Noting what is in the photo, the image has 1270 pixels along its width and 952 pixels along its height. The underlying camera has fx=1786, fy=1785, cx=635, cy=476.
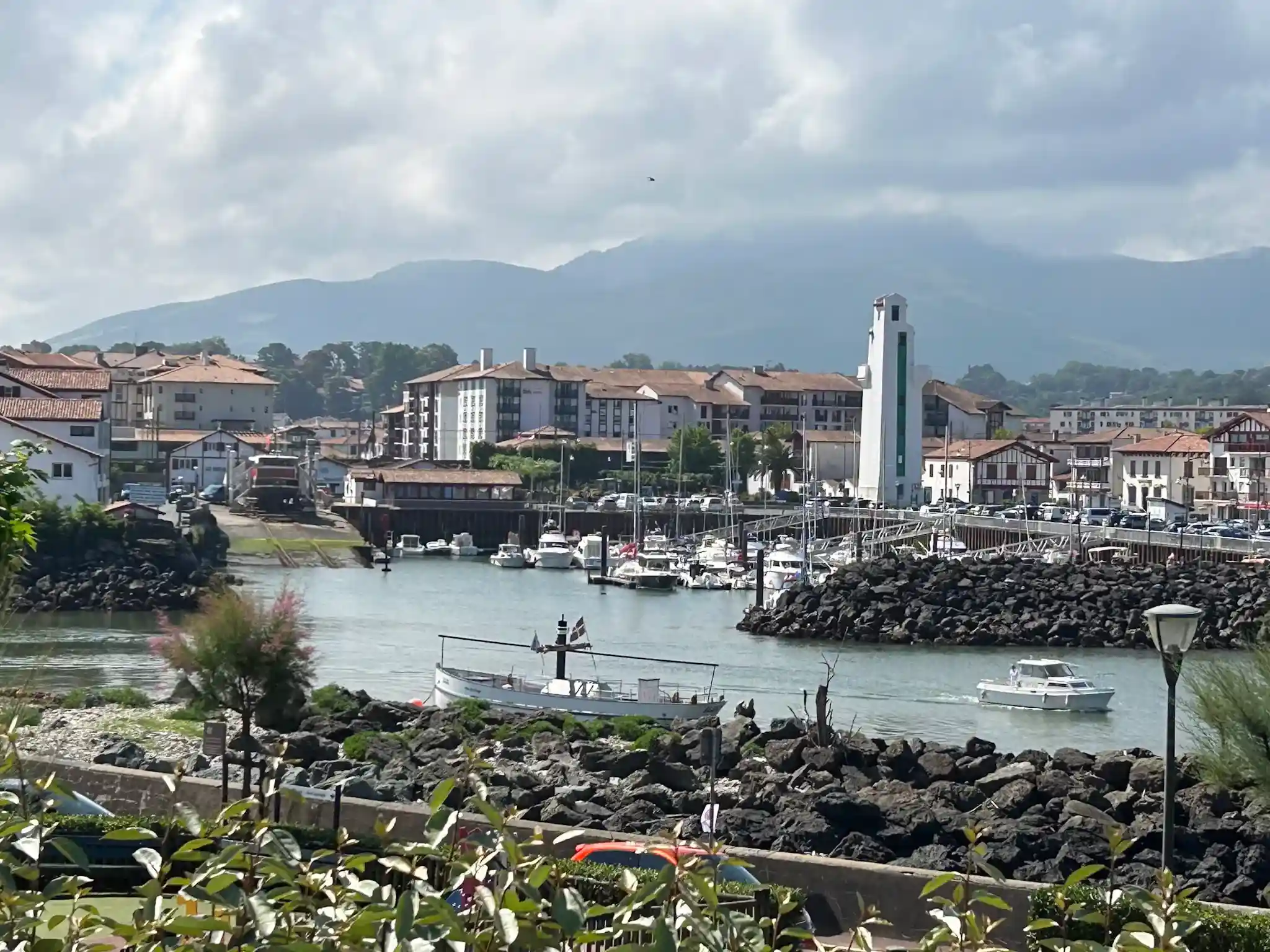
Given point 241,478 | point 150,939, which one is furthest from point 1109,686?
point 241,478

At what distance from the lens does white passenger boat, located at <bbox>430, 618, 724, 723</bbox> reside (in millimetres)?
25750

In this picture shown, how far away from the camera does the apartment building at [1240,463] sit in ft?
266

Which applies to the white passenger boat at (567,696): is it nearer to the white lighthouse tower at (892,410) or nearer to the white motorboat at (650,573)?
the white motorboat at (650,573)

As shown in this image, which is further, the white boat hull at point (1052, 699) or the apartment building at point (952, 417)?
the apartment building at point (952, 417)

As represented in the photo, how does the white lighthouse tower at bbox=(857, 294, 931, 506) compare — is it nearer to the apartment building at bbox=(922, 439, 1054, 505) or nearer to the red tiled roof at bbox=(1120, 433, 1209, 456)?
the apartment building at bbox=(922, 439, 1054, 505)

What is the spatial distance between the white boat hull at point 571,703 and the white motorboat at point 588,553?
36600mm

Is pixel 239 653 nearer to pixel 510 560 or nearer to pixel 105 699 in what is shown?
pixel 105 699

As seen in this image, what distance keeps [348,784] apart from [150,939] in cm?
1171

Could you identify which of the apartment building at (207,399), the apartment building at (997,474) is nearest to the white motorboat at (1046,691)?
the apartment building at (997,474)

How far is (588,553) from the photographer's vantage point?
224 feet

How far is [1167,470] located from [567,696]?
66.0 m

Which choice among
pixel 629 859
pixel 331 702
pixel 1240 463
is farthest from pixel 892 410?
pixel 629 859

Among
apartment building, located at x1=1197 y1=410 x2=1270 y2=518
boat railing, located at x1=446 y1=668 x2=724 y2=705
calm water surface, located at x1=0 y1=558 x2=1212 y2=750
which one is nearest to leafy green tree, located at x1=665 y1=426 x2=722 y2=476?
apartment building, located at x1=1197 y1=410 x2=1270 y2=518

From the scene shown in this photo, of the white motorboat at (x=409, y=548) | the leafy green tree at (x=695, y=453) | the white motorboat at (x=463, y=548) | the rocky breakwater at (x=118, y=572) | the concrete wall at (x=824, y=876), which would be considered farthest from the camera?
the leafy green tree at (x=695, y=453)
